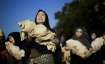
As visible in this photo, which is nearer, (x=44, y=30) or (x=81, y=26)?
(x=44, y=30)

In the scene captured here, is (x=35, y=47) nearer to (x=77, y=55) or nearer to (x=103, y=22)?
(x=77, y=55)

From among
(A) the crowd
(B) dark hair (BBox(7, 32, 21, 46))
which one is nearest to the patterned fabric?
(A) the crowd

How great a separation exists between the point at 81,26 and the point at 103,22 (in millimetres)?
174

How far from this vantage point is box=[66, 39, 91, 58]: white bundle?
58.6 inches

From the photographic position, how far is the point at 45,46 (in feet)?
4.68

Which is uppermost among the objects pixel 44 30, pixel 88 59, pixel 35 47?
pixel 44 30

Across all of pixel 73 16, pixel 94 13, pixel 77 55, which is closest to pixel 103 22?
pixel 94 13

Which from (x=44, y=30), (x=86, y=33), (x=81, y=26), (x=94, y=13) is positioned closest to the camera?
(x=44, y=30)

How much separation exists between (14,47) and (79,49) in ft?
1.43

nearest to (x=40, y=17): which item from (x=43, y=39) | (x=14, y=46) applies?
(x=43, y=39)

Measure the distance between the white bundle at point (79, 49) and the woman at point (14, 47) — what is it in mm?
337

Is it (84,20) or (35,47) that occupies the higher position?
(84,20)

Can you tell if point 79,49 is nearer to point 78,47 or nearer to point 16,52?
point 78,47

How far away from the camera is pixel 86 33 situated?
1.53 m
